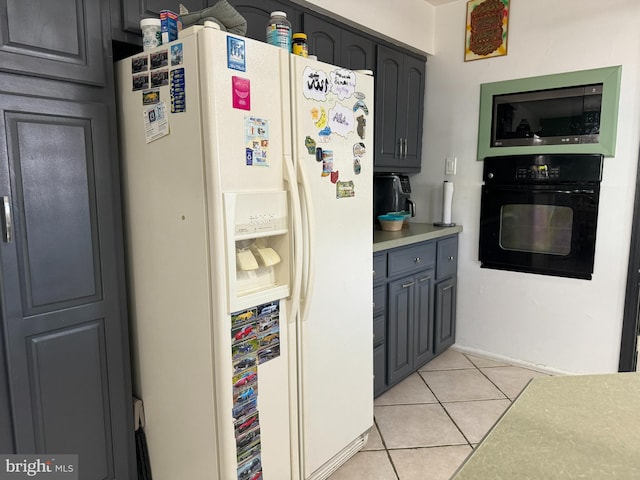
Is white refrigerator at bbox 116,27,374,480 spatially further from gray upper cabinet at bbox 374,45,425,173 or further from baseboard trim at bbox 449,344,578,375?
baseboard trim at bbox 449,344,578,375

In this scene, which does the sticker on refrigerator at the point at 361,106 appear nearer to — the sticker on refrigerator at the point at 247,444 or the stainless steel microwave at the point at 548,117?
the sticker on refrigerator at the point at 247,444

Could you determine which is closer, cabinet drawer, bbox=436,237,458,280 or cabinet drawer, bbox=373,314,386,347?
cabinet drawer, bbox=373,314,386,347

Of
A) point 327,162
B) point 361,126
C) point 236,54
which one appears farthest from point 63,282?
point 361,126

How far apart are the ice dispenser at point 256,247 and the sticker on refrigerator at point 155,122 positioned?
34 cm

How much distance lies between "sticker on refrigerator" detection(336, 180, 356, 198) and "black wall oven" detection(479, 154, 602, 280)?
156cm

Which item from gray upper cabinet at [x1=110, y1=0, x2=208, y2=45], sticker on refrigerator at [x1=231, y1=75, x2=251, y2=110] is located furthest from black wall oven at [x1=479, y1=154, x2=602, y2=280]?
gray upper cabinet at [x1=110, y1=0, x2=208, y2=45]

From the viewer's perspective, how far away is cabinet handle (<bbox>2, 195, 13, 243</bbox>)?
53.3 inches

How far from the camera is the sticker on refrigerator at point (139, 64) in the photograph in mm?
1526

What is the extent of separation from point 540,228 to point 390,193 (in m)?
1.00

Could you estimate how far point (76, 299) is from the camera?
1549mm

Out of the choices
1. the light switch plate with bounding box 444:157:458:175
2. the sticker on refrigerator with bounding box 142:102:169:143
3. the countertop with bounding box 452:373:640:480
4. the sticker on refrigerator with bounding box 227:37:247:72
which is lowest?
the countertop with bounding box 452:373:640:480

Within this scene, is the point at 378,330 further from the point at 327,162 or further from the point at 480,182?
the point at 480,182

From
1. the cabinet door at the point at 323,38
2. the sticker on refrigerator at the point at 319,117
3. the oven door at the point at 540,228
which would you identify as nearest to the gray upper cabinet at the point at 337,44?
the cabinet door at the point at 323,38

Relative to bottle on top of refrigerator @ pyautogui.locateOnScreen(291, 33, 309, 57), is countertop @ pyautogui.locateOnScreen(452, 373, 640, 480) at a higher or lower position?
lower
